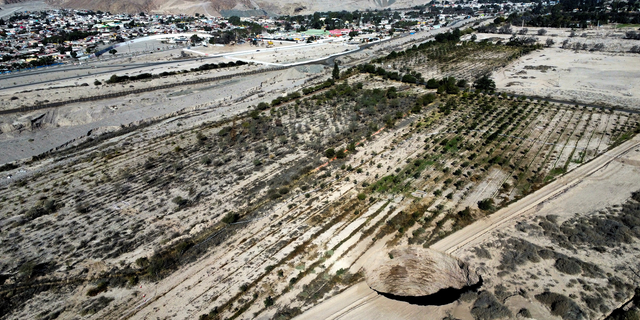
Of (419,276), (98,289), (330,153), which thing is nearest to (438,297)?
(419,276)

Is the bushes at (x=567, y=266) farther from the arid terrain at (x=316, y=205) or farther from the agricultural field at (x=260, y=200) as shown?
the agricultural field at (x=260, y=200)

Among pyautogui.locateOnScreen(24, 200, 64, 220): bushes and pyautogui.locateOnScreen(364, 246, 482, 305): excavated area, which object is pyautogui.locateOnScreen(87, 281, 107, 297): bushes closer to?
pyautogui.locateOnScreen(24, 200, 64, 220): bushes

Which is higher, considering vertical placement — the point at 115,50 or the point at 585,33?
the point at 115,50

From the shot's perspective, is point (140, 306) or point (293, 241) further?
point (293, 241)

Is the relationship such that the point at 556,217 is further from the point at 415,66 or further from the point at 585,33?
the point at 585,33

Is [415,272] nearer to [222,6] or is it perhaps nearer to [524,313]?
[524,313]

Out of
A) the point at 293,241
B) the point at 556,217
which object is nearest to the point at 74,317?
the point at 293,241
